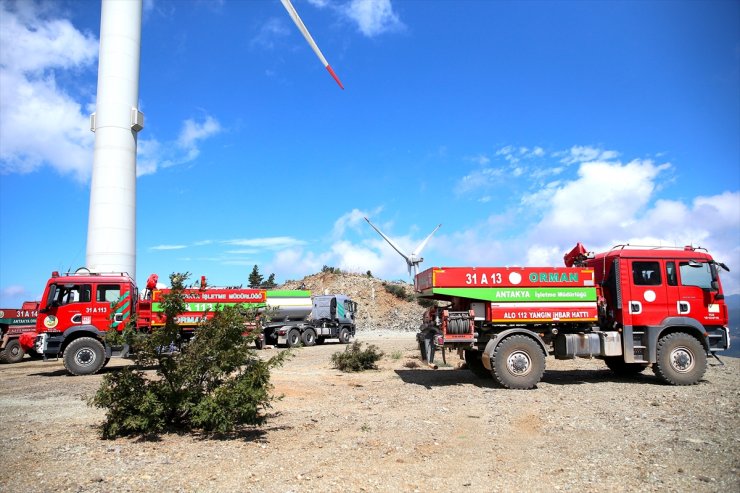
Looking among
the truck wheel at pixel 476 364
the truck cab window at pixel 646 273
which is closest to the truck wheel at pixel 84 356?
the truck wheel at pixel 476 364

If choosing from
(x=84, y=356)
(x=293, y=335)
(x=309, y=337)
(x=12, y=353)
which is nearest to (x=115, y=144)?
(x=12, y=353)

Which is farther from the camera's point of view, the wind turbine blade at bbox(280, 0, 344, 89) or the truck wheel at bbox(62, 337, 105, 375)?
the wind turbine blade at bbox(280, 0, 344, 89)

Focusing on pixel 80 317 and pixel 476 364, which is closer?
pixel 476 364

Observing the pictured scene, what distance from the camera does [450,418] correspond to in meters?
8.95

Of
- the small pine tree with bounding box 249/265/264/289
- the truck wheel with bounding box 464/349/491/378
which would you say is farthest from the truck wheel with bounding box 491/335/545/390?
the small pine tree with bounding box 249/265/264/289

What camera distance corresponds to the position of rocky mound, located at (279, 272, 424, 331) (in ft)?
198

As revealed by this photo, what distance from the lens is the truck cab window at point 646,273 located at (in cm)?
1281

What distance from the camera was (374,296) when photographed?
68.6 m

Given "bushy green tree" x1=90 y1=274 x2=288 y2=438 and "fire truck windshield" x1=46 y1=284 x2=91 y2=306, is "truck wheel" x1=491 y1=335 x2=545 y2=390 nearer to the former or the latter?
"bushy green tree" x1=90 y1=274 x2=288 y2=438

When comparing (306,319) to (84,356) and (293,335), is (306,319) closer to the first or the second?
(293,335)

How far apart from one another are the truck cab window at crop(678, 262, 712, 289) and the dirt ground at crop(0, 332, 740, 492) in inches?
101

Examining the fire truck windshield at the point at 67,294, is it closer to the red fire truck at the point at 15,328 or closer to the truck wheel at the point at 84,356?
the truck wheel at the point at 84,356

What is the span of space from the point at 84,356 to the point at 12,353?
347 inches

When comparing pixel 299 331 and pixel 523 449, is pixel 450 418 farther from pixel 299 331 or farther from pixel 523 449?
pixel 299 331
